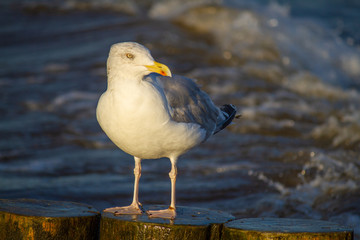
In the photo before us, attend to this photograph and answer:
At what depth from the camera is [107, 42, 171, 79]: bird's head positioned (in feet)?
11.8

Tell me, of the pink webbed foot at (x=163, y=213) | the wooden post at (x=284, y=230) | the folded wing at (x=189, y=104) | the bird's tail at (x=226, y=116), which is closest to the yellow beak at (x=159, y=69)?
the folded wing at (x=189, y=104)

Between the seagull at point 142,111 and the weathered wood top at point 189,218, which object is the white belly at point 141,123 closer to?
the seagull at point 142,111

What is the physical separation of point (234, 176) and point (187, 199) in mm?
985

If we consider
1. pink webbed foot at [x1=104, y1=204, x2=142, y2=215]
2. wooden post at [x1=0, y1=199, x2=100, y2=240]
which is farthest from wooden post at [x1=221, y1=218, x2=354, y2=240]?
wooden post at [x1=0, y1=199, x2=100, y2=240]

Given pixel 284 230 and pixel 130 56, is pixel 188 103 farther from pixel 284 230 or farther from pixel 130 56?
pixel 284 230

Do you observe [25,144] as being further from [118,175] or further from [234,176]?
[234,176]

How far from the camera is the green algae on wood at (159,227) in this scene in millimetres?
3453

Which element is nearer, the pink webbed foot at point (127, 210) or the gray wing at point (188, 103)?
the pink webbed foot at point (127, 210)

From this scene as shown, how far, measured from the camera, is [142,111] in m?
3.58

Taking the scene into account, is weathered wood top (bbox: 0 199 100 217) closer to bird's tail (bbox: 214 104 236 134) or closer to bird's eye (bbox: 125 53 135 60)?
bird's eye (bbox: 125 53 135 60)

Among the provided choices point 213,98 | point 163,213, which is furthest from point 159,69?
point 213,98

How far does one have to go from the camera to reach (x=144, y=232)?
3.47 meters

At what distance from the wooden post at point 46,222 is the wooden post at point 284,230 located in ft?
2.88

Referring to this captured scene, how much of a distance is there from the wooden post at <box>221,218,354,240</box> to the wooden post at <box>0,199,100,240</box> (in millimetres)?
877
